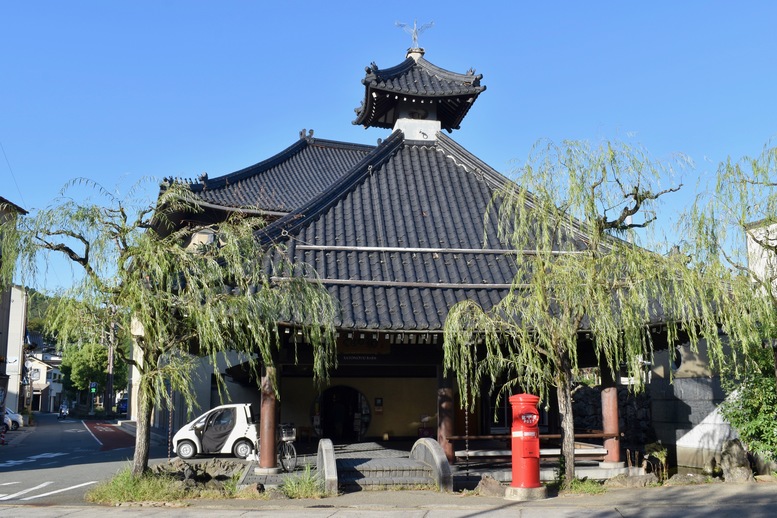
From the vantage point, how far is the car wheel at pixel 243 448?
19031mm

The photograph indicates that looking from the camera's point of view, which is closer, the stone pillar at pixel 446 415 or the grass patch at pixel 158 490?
the grass patch at pixel 158 490

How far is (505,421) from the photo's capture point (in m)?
20.4

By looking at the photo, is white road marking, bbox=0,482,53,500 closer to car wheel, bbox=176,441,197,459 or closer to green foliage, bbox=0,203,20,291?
car wheel, bbox=176,441,197,459

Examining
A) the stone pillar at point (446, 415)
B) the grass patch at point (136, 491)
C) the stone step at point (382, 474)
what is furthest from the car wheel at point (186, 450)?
the stone pillar at point (446, 415)

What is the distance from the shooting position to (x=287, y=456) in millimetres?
14781

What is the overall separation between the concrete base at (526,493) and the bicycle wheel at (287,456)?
187 inches

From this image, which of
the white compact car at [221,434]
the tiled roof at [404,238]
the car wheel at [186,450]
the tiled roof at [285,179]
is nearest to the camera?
the tiled roof at [404,238]

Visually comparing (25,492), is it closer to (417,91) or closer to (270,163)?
(417,91)

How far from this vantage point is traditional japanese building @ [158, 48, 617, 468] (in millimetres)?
14461

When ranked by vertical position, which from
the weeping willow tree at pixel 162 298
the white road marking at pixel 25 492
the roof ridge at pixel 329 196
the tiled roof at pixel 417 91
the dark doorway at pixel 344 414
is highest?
the tiled roof at pixel 417 91

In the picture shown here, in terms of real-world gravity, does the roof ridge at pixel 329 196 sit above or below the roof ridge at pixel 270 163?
below

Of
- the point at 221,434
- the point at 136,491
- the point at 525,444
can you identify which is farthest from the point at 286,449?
the point at 525,444

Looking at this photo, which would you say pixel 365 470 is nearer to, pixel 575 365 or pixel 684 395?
pixel 575 365

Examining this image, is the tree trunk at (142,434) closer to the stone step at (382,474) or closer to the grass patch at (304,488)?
the grass patch at (304,488)
